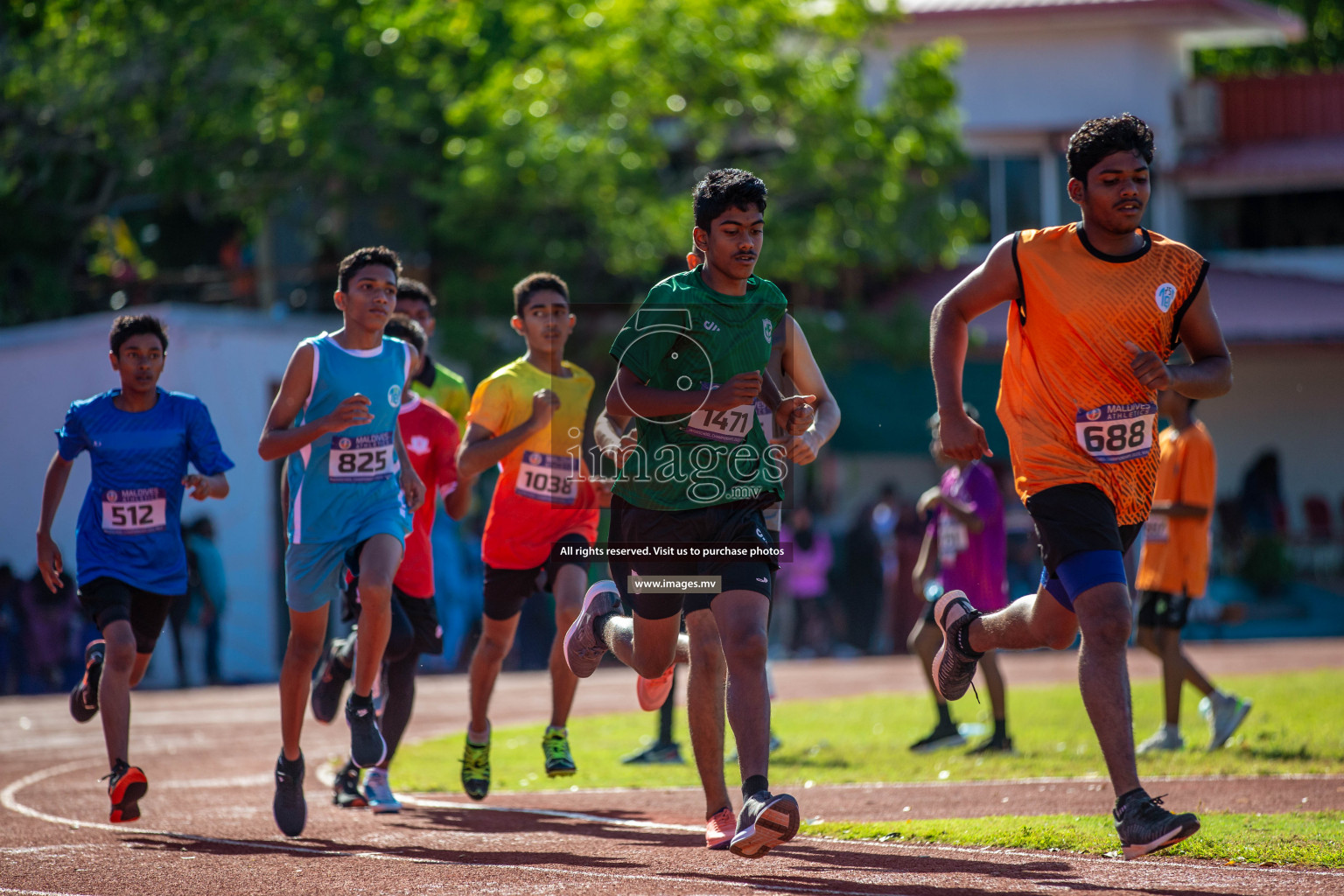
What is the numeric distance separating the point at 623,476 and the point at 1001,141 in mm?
26473

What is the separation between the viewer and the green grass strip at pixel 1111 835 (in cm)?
603

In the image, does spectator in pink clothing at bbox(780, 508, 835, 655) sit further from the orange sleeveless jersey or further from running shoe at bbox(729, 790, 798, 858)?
running shoe at bbox(729, 790, 798, 858)

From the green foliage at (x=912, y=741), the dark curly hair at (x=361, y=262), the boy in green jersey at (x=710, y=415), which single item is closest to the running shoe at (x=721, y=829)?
the boy in green jersey at (x=710, y=415)

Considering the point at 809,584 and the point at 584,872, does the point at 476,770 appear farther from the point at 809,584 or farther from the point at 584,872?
the point at 809,584

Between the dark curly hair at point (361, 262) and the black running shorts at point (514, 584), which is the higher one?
the dark curly hair at point (361, 262)

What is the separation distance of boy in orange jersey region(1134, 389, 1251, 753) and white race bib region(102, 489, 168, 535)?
6.08 meters

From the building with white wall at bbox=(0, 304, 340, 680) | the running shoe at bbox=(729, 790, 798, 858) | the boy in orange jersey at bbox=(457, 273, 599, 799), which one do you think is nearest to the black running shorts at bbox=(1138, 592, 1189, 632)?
the boy in orange jersey at bbox=(457, 273, 599, 799)

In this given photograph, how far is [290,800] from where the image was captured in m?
7.25

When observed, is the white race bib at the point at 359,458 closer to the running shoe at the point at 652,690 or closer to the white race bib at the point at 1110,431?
the running shoe at the point at 652,690

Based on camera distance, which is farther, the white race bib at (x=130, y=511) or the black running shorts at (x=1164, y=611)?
the black running shorts at (x=1164, y=611)

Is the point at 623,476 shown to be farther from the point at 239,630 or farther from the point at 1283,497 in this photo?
the point at 1283,497

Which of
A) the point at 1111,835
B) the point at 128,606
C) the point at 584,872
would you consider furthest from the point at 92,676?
the point at 1111,835

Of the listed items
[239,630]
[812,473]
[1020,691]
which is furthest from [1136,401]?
[812,473]

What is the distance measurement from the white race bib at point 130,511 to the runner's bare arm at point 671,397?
297 centimetres
